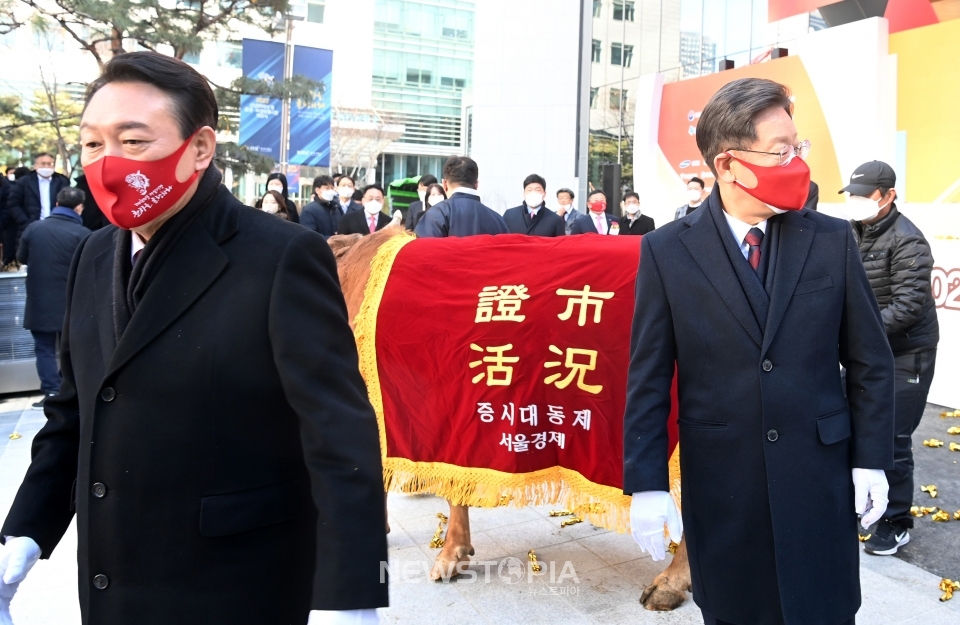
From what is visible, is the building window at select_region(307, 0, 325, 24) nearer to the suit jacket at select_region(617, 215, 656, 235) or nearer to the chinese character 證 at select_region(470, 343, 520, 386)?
the suit jacket at select_region(617, 215, 656, 235)

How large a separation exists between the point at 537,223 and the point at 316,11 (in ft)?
123

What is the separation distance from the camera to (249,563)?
1296 millimetres

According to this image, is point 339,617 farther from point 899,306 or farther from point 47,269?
point 47,269

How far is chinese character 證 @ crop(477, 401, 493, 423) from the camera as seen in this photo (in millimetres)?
3018

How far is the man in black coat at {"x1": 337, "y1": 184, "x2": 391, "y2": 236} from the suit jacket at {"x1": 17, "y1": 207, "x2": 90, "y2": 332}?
2394 mm

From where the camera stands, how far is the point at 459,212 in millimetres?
4863

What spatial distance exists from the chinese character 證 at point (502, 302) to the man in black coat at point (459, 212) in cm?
181

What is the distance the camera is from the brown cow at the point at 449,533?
2977mm

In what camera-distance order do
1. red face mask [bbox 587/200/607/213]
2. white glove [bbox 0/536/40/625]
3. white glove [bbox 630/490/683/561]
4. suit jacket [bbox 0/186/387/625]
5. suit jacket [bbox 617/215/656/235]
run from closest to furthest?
suit jacket [bbox 0/186/387/625], white glove [bbox 0/536/40/625], white glove [bbox 630/490/683/561], suit jacket [bbox 617/215/656/235], red face mask [bbox 587/200/607/213]

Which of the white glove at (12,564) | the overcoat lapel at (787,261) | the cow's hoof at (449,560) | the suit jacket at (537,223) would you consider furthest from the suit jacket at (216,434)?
the suit jacket at (537,223)

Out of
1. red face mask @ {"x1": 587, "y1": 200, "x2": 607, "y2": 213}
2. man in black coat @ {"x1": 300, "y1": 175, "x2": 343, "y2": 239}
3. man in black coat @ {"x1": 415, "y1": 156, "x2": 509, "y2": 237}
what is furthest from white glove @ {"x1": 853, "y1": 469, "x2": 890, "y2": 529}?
red face mask @ {"x1": 587, "y1": 200, "x2": 607, "y2": 213}

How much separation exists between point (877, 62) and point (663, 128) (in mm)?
3318

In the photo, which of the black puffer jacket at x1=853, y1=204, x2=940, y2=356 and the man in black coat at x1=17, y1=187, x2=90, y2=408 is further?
the man in black coat at x1=17, y1=187, x2=90, y2=408

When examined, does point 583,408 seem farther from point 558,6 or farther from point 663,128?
point 558,6
